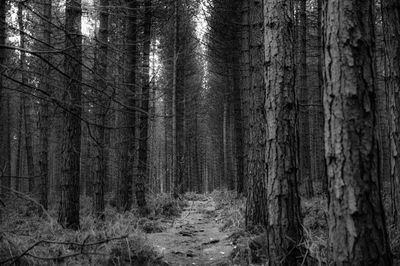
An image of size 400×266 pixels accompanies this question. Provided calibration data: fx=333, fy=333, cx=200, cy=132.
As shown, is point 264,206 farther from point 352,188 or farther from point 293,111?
point 352,188

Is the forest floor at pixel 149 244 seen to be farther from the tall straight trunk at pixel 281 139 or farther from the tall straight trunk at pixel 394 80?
the tall straight trunk at pixel 394 80

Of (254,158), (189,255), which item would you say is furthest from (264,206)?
(189,255)

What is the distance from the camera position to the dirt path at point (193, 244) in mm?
4824

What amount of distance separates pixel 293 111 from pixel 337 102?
1.30m

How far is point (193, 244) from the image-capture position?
19.4ft

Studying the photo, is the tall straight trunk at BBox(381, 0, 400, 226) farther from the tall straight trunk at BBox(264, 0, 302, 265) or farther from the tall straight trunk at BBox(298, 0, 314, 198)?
the tall straight trunk at BBox(298, 0, 314, 198)

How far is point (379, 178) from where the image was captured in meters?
2.39

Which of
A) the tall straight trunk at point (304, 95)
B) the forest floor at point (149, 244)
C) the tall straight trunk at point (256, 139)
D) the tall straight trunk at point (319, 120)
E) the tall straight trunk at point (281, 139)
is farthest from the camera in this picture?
the tall straight trunk at point (304, 95)

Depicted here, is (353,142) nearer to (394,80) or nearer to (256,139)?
(394,80)

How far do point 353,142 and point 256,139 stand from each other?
3766 mm

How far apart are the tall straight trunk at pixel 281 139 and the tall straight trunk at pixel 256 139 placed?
189cm

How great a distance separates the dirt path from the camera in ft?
15.8

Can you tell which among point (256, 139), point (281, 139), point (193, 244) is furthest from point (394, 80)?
point (193, 244)

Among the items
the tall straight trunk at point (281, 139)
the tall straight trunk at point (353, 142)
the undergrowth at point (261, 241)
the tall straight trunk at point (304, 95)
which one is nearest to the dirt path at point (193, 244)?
the undergrowth at point (261, 241)
